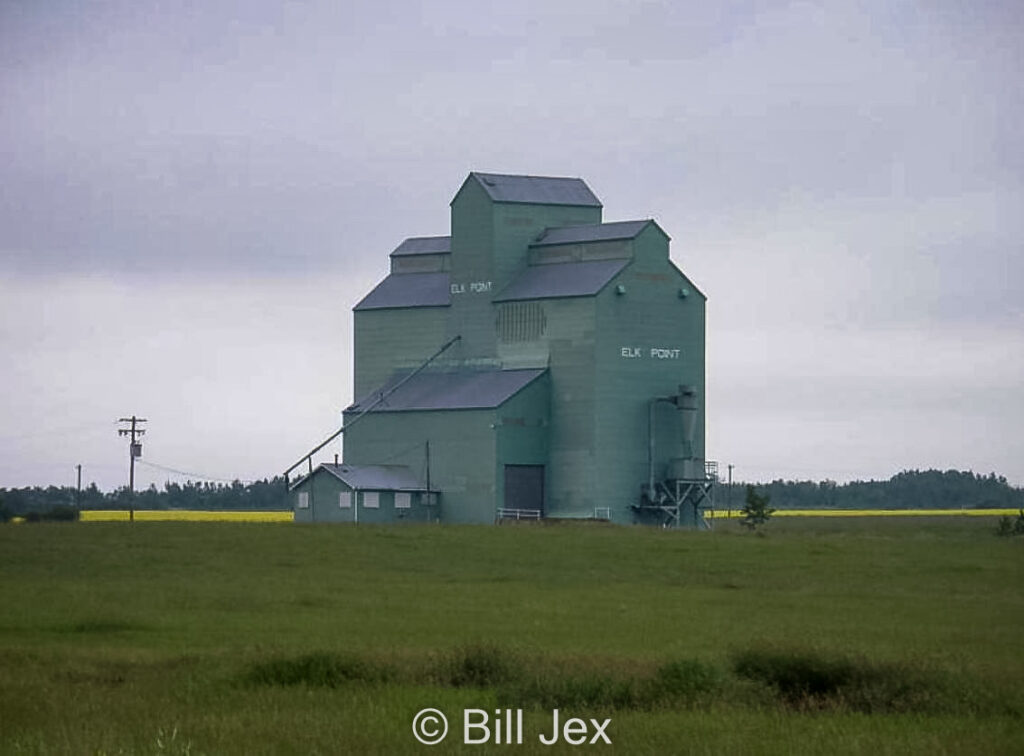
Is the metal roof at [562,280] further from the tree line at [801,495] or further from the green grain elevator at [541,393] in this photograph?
the tree line at [801,495]

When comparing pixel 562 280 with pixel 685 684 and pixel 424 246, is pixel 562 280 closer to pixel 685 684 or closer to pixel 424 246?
pixel 424 246

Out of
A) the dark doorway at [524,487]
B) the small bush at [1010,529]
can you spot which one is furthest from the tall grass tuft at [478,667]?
the dark doorway at [524,487]

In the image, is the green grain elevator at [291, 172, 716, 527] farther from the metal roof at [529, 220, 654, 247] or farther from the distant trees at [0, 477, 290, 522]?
the distant trees at [0, 477, 290, 522]

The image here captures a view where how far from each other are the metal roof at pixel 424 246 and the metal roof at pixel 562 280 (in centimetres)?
718

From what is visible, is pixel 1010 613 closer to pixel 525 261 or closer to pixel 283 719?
pixel 283 719

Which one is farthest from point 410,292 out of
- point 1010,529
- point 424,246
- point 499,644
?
point 499,644

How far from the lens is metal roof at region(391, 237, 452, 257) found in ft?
317

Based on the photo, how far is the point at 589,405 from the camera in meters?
85.2

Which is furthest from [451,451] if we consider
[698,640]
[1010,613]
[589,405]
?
[698,640]

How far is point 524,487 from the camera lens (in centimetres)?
8588

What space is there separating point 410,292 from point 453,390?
8165 mm

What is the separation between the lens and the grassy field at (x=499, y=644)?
2403 cm

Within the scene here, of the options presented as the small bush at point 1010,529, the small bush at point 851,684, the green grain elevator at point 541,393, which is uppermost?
the green grain elevator at point 541,393

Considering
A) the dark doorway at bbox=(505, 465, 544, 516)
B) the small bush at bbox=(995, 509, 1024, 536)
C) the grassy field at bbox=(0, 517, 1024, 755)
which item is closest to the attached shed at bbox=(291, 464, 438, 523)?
the dark doorway at bbox=(505, 465, 544, 516)
